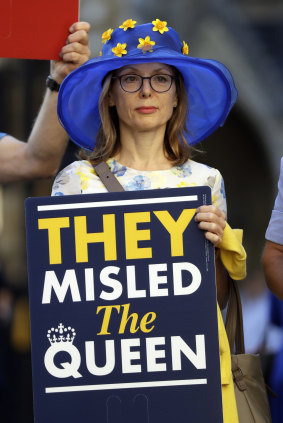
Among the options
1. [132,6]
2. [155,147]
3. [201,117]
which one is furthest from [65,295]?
[132,6]

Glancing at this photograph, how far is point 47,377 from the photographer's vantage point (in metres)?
3.68

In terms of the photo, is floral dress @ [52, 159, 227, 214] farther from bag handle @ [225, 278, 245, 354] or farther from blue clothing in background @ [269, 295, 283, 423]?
blue clothing in background @ [269, 295, 283, 423]

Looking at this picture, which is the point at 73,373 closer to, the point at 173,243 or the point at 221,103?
the point at 173,243

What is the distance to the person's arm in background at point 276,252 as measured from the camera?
4246 millimetres

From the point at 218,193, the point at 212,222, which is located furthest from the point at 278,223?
the point at 212,222

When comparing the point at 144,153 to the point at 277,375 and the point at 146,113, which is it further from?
the point at 277,375

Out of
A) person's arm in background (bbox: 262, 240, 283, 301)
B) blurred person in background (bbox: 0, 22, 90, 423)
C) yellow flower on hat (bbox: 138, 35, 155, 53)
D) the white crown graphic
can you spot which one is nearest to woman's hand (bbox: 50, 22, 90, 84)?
blurred person in background (bbox: 0, 22, 90, 423)

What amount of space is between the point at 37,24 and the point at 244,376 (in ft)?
5.45

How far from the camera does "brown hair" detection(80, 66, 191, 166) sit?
4.14m

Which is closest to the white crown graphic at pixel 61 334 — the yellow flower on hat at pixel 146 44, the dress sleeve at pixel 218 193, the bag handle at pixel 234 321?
the bag handle at pixel 234 321

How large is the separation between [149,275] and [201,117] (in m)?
0.96

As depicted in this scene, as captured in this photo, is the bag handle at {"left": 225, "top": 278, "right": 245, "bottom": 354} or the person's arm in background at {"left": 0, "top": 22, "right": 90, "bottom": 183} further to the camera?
the person's arm in background at {"left": 0, "top": 22, "right": 90, "bottom": 183}

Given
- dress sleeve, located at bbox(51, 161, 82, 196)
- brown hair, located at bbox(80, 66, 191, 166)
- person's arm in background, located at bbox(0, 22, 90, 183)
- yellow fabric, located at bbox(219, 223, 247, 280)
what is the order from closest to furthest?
1. yellow fabric, located at bbox(219, 223, 247, 280)
2. dress sleeve, located at bbox(51, 161, 82, 196)
3. brown hair, located at bbox(80, 66, 191, 166)
4. person's arm in background, located at bbox(0, 22, 90, 183)

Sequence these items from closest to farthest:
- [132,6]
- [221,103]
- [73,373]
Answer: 1. [73,373]
2. [221,103]
3. [132,6]
